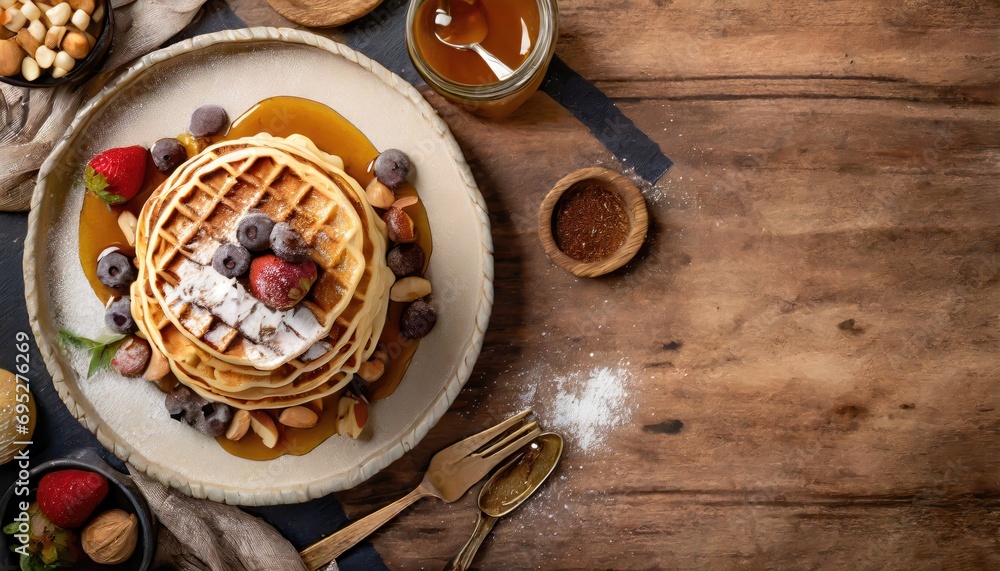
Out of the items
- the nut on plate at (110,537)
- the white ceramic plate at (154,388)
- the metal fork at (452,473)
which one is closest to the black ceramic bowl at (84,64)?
the white ceramic plate at (154,388)

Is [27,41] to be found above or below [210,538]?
above

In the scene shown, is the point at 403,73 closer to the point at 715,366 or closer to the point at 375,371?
the point at 375,371

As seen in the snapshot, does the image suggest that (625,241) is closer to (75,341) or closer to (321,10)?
(321,10)

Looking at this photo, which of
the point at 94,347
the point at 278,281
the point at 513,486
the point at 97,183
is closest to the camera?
the point at 278,281

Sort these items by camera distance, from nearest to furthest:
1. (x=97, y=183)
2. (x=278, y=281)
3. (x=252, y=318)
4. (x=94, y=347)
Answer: (x=278, y=281) < (x=252, y=318) < (x=97, y=183) < (x=94, y=347)

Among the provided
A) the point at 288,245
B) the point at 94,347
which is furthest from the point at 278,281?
the point at 94,347

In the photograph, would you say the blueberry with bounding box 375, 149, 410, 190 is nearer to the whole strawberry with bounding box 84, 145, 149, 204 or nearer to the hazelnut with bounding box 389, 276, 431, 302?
the hazelnut with bounding box 389, 276, 431, 302
